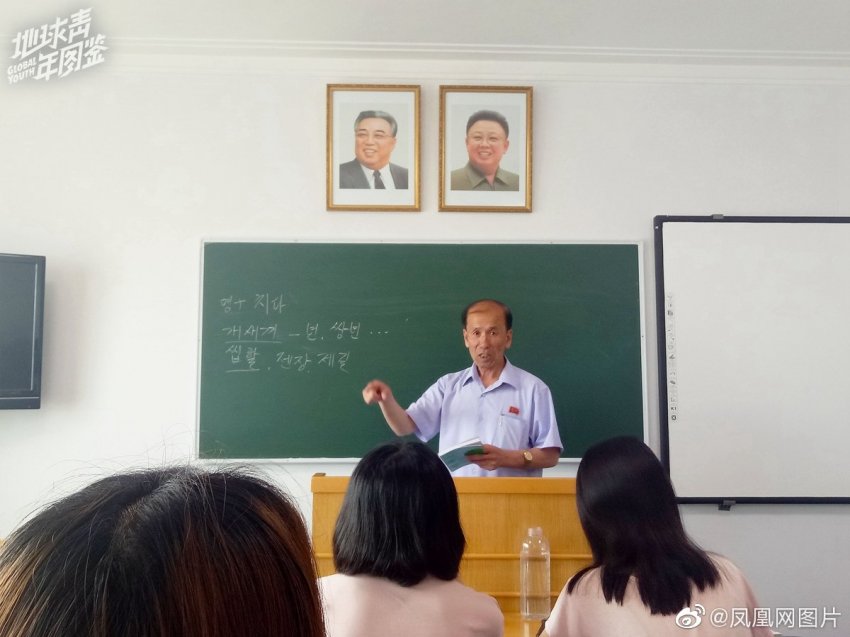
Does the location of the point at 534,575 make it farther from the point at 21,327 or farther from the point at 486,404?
the point at 21,327

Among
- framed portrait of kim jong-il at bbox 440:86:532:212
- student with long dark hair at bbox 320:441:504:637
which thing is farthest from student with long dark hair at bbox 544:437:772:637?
framed portrait of kim jong-il at bbox 440:86:532:212

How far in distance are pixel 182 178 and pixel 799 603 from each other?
12.1 ft

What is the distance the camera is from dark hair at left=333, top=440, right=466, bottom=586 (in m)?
1.30

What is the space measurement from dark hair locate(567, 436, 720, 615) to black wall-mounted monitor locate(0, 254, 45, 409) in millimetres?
2604

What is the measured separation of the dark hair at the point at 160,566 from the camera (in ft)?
1.22

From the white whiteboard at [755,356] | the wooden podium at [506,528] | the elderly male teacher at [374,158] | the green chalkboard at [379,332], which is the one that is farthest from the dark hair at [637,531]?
the elderly male teacher at [374,158]

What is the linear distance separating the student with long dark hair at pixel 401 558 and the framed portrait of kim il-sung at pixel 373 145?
2.01 m

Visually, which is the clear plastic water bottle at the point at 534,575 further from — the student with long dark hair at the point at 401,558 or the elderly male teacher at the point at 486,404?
the elderly male teacher at the point at 486,404

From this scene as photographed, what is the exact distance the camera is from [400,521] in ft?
4.37

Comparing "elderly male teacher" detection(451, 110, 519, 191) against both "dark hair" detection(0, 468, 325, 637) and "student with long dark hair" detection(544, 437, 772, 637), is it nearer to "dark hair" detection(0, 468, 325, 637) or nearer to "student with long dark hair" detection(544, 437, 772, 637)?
"student with long dark hair" detection(544, 437, 772, 637)

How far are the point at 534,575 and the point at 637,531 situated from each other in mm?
436

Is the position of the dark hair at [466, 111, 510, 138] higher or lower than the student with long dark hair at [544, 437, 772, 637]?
higher

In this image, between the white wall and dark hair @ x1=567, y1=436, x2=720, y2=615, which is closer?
dark hair @ x1=567, y1=436, x2=720, y2=615

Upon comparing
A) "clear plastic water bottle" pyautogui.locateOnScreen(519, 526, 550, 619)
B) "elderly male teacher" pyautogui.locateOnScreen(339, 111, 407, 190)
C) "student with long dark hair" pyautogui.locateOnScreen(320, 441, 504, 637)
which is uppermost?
Result: "elderly male teacher" pyautogui.locateOnScreen(339, 111, 407, 190)
